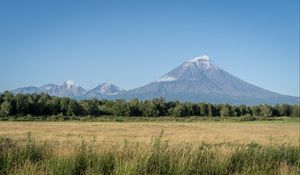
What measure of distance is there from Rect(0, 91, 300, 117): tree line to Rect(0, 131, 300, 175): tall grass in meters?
99.6

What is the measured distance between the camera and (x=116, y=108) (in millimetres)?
136875

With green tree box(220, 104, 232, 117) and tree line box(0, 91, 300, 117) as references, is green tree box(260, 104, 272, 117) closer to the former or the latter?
tree line box(0, 91, 300, 117)

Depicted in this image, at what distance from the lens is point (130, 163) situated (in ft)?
37.0

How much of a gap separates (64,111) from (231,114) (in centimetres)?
5891

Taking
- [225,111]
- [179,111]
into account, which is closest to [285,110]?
[225,111]

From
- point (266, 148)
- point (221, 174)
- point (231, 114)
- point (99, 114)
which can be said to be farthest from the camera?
point (231, 114)

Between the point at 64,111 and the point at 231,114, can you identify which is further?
the point at 231,114

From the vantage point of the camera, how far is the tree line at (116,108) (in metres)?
116

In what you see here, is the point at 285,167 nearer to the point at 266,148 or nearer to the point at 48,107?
the point at 266,148

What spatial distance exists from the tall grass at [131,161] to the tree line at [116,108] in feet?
327

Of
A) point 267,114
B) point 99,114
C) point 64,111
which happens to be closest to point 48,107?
point 64,111

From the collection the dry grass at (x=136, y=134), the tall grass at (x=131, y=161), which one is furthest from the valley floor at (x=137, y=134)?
the tall grass at (x=131, y=161)

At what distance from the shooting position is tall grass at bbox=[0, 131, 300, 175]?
11.1m

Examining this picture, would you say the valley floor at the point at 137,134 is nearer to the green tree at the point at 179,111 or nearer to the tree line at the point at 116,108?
the tree line at the point at 116,108
